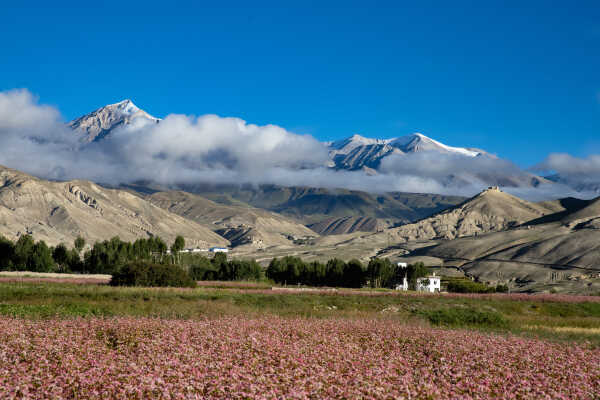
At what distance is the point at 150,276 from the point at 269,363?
4940 centimetres

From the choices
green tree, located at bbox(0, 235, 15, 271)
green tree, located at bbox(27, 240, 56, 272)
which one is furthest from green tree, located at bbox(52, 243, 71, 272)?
green tree, located at bbox(0, 235, 15, 271)

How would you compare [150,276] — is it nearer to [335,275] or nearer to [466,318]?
[466,318]

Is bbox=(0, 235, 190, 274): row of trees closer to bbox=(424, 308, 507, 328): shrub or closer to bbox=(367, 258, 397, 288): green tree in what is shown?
bbox=(367, 258, 397, 288): green tree

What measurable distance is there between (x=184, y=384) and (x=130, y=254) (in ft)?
420

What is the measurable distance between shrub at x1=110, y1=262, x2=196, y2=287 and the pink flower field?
4174 cm

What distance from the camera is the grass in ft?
96.2

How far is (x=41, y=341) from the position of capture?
13.7 metres

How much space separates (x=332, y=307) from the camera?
4212 centimetres

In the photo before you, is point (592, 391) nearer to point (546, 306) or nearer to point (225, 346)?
point (225, 346)

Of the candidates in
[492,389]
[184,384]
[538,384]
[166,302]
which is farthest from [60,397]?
[166,302]

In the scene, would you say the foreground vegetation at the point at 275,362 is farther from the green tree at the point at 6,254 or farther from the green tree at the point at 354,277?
the green tree at the point at 6,254

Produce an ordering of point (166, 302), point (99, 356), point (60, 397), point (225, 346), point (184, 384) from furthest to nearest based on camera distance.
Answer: point (166, 302) → point (225, 346) → point (99, 356) → point (184, 384) → point (60, 397)

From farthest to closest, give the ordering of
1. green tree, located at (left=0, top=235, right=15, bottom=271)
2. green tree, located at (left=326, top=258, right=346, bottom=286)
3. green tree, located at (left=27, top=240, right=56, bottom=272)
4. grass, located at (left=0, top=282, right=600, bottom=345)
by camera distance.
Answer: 1. green tree, located at (left=0, top=235, right=15, bottom=271)
2. green tree, located at (left=27, top=240, right=56, bottom=272)
3. green tree, located at (left=326, top=258, right=346, bottom=286)
4. grass, located at (left=0, top=282, right=600, bottom=345)

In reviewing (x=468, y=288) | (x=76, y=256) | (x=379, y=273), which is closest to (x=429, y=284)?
(x=468, y=288)
